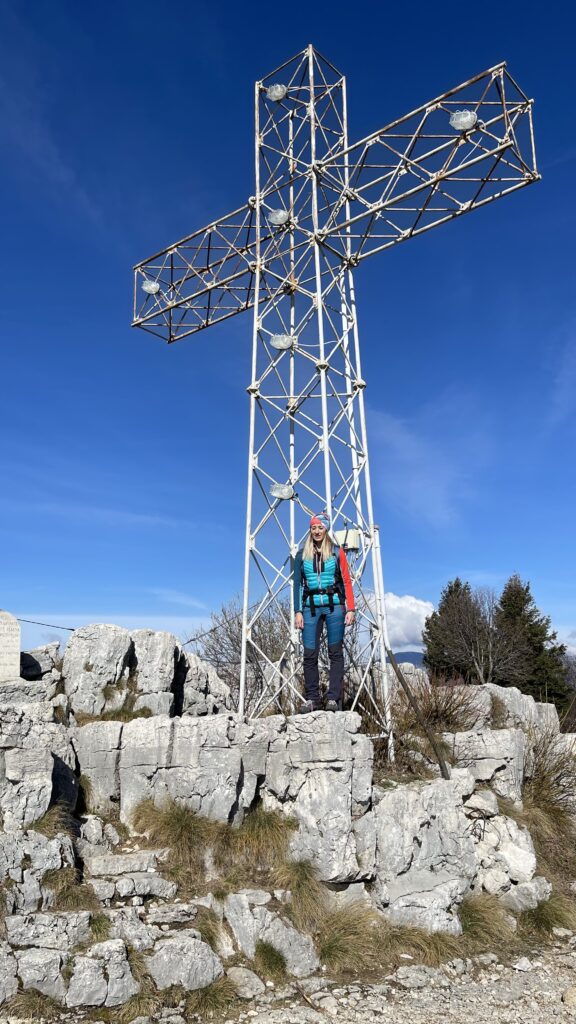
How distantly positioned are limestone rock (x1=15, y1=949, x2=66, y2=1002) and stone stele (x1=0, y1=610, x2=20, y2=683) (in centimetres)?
468

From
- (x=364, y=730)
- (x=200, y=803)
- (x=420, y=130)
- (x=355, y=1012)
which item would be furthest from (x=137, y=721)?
(x=420, y=130)

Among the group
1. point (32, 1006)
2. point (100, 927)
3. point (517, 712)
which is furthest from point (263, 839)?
point (517, 712)

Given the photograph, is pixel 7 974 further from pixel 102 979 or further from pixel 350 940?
pixel 350 940

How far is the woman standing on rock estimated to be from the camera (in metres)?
9.18

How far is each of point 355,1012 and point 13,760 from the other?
4.15 metres

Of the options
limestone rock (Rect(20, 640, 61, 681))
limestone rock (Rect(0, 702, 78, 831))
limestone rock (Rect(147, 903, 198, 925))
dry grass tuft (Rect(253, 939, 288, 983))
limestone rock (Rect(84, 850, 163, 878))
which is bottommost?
dry grass tuft (Rect(253, 939, 288, 983))

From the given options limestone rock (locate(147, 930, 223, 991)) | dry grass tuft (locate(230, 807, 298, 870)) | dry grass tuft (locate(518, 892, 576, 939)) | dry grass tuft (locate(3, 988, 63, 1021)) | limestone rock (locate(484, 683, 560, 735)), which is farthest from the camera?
limestone rock (locate(484, 683, 560, 735))

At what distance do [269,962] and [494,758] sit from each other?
14.4 ft

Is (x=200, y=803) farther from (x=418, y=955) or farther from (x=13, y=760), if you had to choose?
(x=418, y=955)

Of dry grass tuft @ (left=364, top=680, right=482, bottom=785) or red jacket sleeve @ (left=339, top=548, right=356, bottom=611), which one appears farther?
dry grass tuft @ (left=364, top=680, right=482, bottom=785)

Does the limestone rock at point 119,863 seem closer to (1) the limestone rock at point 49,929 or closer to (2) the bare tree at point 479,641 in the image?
(1) the limestone rock at point 49,929

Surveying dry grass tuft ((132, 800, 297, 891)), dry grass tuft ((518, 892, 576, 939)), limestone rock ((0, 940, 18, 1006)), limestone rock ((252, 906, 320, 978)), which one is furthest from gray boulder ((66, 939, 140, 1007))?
dry grass tuft ((518, 892, 576, 939))

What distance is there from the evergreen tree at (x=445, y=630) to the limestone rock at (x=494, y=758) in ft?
83.2

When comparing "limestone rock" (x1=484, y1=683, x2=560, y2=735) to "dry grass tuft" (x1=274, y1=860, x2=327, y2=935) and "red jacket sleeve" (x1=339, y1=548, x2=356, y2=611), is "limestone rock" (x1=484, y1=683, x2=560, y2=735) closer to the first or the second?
"red jacket sleeve" (x1=339, y1=548, x2=356, y2=611)
